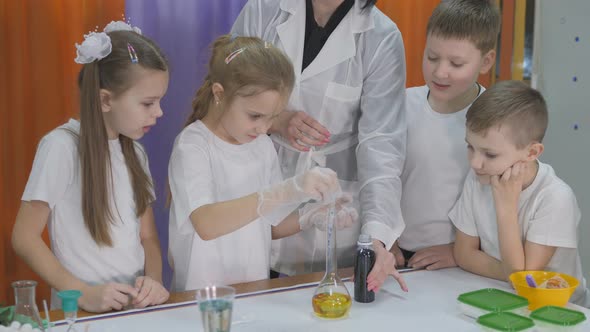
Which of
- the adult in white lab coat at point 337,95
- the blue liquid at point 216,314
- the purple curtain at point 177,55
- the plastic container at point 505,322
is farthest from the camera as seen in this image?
the purple curtain at point 177,55

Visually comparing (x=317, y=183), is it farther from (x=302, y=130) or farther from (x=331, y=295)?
(x=302, y=130)

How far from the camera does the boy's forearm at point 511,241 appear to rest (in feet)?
5.56

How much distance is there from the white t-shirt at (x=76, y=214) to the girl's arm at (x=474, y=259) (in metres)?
0.88

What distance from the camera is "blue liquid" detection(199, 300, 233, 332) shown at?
1.14m

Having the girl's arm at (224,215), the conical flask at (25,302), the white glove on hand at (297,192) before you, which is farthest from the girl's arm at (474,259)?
the conical flask at (25,302)

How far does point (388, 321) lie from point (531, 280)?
1.21ft

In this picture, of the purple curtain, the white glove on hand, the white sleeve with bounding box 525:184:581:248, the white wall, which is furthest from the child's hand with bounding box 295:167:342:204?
the white wall

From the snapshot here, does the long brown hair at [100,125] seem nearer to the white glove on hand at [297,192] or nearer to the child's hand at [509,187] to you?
the white glove on hand at [297,192]

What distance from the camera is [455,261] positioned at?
1876 mm

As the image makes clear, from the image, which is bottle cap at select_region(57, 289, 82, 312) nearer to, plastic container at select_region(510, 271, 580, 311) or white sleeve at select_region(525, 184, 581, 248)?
plastic container at select_region(510, 271, 580, 311)

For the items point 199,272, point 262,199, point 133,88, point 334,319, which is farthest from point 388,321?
point 133,88

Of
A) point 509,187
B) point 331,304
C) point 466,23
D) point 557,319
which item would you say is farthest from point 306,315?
point 466,23

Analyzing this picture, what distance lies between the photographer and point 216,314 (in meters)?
1.14

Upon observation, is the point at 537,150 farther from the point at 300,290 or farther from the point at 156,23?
the point at 156,23
